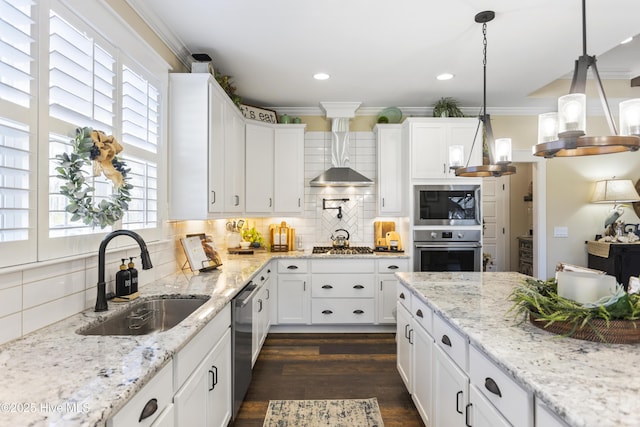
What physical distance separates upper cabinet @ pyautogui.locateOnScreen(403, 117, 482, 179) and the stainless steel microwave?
168mm

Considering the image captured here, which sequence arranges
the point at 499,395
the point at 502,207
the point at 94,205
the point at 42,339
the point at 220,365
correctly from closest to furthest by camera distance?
the point at 499,395, the point at 42,339, the point at 94,205, the point at 220,365, the point at 502,207

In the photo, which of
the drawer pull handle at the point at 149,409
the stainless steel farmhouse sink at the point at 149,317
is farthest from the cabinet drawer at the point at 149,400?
the stainless steel farmhouse sink at the point at 149,317

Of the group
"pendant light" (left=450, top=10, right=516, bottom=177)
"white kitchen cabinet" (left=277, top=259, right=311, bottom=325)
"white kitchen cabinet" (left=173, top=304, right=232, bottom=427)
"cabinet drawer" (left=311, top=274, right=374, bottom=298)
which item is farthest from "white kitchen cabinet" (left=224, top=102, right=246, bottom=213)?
"pendant light" (left=450, top=10, right=516, bottom=177)

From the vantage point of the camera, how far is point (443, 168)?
3758 mm

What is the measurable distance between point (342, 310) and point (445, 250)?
134 cm

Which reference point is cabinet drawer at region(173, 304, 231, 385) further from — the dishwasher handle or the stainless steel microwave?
the stainless steel microwave

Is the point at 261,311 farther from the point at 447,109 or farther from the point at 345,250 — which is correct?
the point at 447,109

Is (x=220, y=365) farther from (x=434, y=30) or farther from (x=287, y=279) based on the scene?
(x=434, y=30)

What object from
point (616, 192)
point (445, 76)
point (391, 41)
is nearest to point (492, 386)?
point (391, 41)

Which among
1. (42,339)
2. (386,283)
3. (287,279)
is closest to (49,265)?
(42,339)

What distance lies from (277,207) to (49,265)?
2.73 meters

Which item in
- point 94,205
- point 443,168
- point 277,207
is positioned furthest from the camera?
point 277,207

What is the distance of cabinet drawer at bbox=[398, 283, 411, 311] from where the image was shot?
7.70 feet

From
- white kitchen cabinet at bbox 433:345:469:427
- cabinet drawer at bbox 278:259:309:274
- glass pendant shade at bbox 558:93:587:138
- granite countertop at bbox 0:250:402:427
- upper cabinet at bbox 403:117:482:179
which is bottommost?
white kitchen cabinet at bbox 433:345:469:427
